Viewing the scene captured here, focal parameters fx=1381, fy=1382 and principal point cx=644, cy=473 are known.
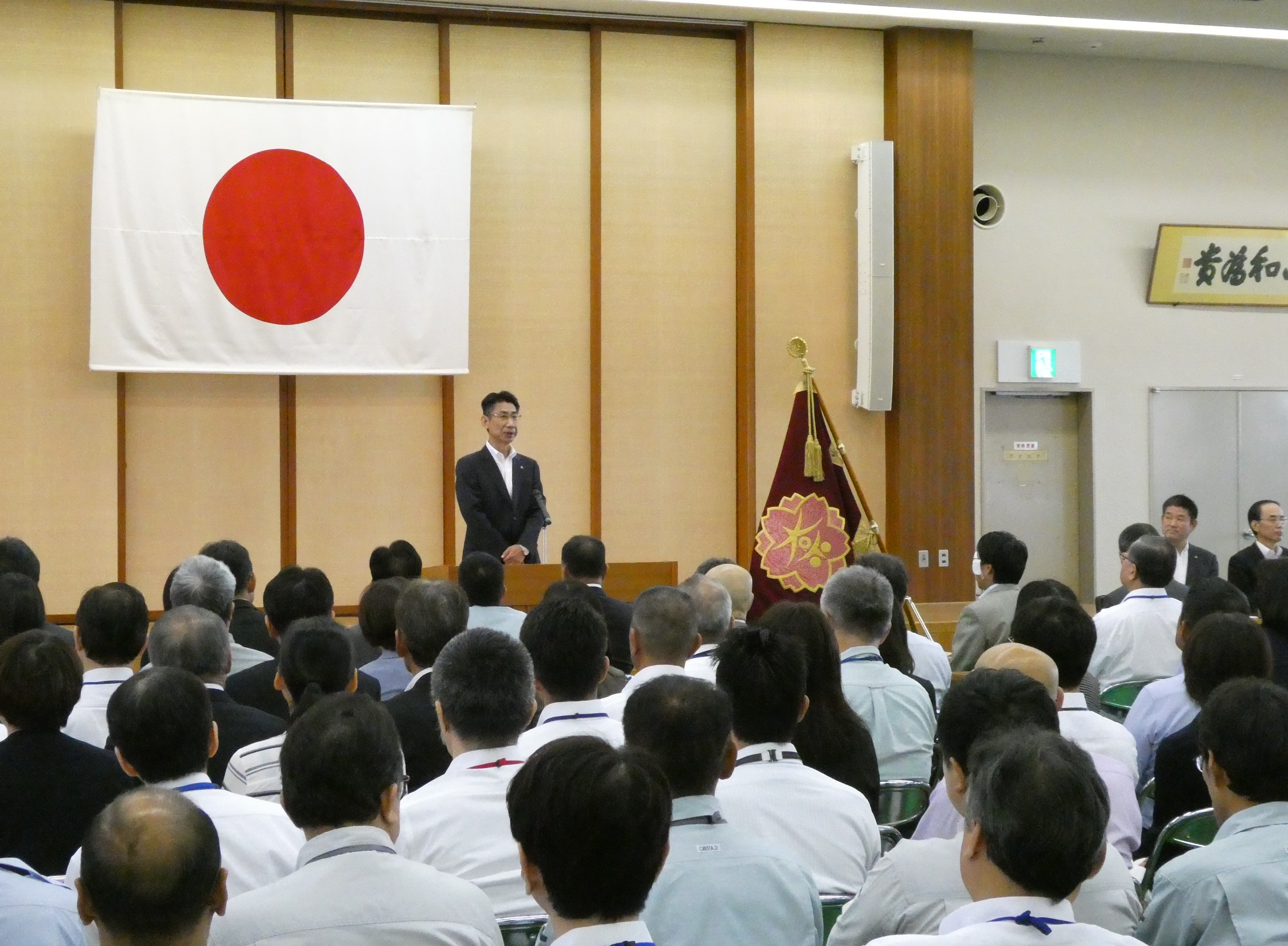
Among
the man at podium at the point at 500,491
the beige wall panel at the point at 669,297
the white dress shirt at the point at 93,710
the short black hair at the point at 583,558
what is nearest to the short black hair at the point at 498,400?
the man at podium at the point at 500,491

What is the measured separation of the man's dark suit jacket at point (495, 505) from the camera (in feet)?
22.9

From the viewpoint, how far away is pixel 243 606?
5.08 metres

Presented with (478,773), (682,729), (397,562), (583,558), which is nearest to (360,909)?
(682,729)

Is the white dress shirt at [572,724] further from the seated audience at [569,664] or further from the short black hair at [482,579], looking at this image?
the short black hair at [482,579]

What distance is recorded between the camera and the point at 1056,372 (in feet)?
31.9

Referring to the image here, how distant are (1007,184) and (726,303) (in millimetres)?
2334

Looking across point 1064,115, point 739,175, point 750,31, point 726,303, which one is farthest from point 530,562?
point 1064,115

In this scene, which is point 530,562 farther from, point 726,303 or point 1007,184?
point 1007,184

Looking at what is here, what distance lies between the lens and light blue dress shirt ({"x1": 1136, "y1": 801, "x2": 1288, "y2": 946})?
2078mm

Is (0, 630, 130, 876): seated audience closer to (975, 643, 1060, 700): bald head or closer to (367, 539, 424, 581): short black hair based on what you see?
(975, 643, 1060, 700): bald head

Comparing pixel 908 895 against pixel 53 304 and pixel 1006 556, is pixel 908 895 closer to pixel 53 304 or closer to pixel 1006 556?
pixel 1006 556

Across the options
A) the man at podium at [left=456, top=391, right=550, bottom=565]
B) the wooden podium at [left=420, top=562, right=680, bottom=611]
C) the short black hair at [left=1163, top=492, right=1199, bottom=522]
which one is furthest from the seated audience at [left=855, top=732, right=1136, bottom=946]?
the short black hair at [left=1163, top=492, right=1199, bottom=522]

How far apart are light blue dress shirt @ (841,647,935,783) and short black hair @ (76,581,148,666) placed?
1925mm

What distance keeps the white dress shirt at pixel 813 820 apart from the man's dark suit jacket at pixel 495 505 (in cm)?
444
